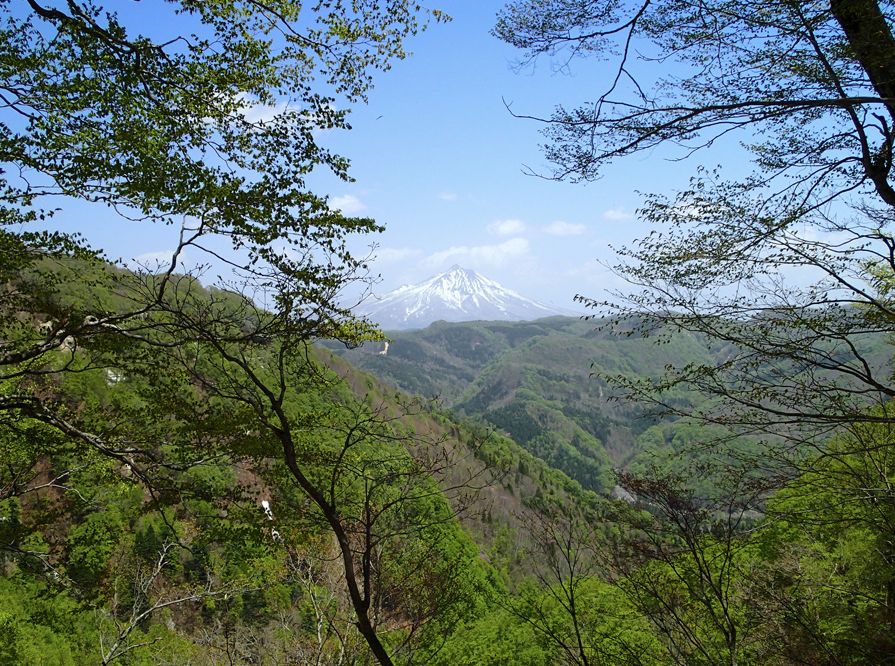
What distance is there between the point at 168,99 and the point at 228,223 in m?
1.03

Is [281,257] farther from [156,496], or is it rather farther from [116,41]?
[156,496]

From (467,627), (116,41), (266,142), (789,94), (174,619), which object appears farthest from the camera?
(174,619)

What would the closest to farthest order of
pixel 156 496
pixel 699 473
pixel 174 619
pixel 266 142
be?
pixel 266 142 → pixel 156 496 → pixel 699 473 → pixel 174 619

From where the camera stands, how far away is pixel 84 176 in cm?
356

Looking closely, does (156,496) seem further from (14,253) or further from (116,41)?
(116,41)

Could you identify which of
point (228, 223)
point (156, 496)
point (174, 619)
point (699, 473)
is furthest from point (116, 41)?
point (174, 619)

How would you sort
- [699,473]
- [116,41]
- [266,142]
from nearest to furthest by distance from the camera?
[116,41]
[266,142]
[699,473]

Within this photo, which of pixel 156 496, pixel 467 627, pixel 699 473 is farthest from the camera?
pixel 467 627

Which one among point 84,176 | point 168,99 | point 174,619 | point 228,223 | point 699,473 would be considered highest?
point 168,99

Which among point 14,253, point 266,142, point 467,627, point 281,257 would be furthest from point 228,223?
point 467,627

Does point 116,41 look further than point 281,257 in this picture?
No

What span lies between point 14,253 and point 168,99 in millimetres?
1827

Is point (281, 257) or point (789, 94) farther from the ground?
point (789, 94)

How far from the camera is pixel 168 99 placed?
370 centimetres
